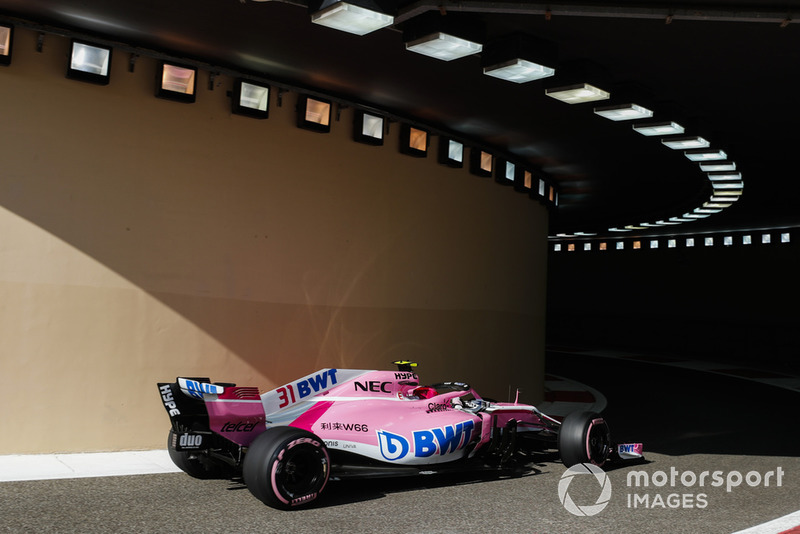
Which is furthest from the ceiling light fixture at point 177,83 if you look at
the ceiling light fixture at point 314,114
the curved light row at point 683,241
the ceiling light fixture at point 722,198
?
the curved light row at point 683,241

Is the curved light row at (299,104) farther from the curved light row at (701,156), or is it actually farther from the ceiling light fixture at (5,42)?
the curved light row at (701,156)

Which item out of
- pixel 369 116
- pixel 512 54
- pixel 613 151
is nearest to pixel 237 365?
pixel 369 116

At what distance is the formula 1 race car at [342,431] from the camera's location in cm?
535

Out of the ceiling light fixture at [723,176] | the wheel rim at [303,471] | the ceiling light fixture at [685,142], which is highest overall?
the ceiling light fixture at [723,176]

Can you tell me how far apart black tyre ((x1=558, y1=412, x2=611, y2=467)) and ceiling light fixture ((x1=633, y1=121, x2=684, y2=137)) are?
11.0ft

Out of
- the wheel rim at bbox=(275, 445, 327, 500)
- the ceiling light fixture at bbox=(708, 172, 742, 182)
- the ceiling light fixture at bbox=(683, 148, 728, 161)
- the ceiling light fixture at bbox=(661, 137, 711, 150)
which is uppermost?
the ceiling light fixture at bbox=(708, 172, 742, 182)

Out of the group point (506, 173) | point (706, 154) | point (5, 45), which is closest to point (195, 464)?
Answer: point (5, 45)

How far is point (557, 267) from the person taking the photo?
25.7 metres

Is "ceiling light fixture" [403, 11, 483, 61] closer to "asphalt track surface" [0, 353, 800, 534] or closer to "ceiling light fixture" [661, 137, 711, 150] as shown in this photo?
"asphalt track surface" [0, 353, 800, 534]

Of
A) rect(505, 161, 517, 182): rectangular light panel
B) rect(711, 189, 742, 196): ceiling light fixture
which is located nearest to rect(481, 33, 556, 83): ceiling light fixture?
rect(505, 161, 517, 182): rectangular light panel

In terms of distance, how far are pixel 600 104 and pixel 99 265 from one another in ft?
17.4

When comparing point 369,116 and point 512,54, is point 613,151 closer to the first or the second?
point 369,116

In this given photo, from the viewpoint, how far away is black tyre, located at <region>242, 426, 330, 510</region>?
5152 mm

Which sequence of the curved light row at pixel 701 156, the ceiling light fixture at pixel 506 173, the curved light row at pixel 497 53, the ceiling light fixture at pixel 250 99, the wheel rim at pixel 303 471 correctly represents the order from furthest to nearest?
the ceiling light fixture at pixel 506 173 < the curved light row at pixel 701 156 < the ceiling light fixture at pixel 250 99 < the curved light row at pixel 497 53 < the wheel rim at pixel 303 471
